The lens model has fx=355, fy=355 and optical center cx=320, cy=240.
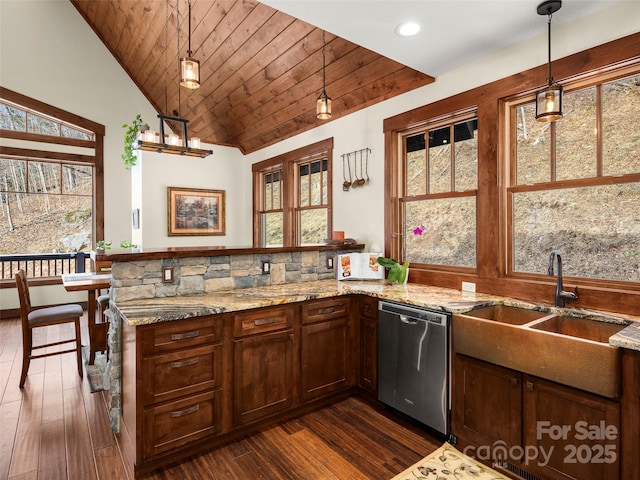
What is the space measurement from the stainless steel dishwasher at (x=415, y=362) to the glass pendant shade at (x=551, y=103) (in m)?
1.34

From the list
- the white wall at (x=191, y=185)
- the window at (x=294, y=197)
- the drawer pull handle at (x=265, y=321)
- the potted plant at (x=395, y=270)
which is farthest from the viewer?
the white wall at (x=191, y=185)

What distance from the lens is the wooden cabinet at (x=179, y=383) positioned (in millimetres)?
2018

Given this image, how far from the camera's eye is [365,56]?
10.7 ft

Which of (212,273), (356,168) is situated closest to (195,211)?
(356,168)

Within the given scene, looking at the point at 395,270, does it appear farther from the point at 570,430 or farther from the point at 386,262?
the point at 570,430

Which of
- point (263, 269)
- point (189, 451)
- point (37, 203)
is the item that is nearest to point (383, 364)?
point (263, 269)

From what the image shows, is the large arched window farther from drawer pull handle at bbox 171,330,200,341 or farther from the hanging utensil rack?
drawer pull handle at bbox 171,330,200,341

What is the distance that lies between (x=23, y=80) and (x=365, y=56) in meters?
5.74

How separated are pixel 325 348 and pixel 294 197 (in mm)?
2711

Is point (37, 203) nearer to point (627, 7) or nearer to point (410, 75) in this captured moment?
point (410, 75)

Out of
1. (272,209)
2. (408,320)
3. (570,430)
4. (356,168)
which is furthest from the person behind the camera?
(272,209)

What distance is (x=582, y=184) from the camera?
232 centimetres

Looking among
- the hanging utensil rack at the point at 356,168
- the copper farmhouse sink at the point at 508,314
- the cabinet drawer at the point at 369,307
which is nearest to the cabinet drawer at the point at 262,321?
the cabinet drawer at the point at 369,307

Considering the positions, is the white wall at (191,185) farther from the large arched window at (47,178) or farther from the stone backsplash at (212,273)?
the stone backsplash at (212,273)
